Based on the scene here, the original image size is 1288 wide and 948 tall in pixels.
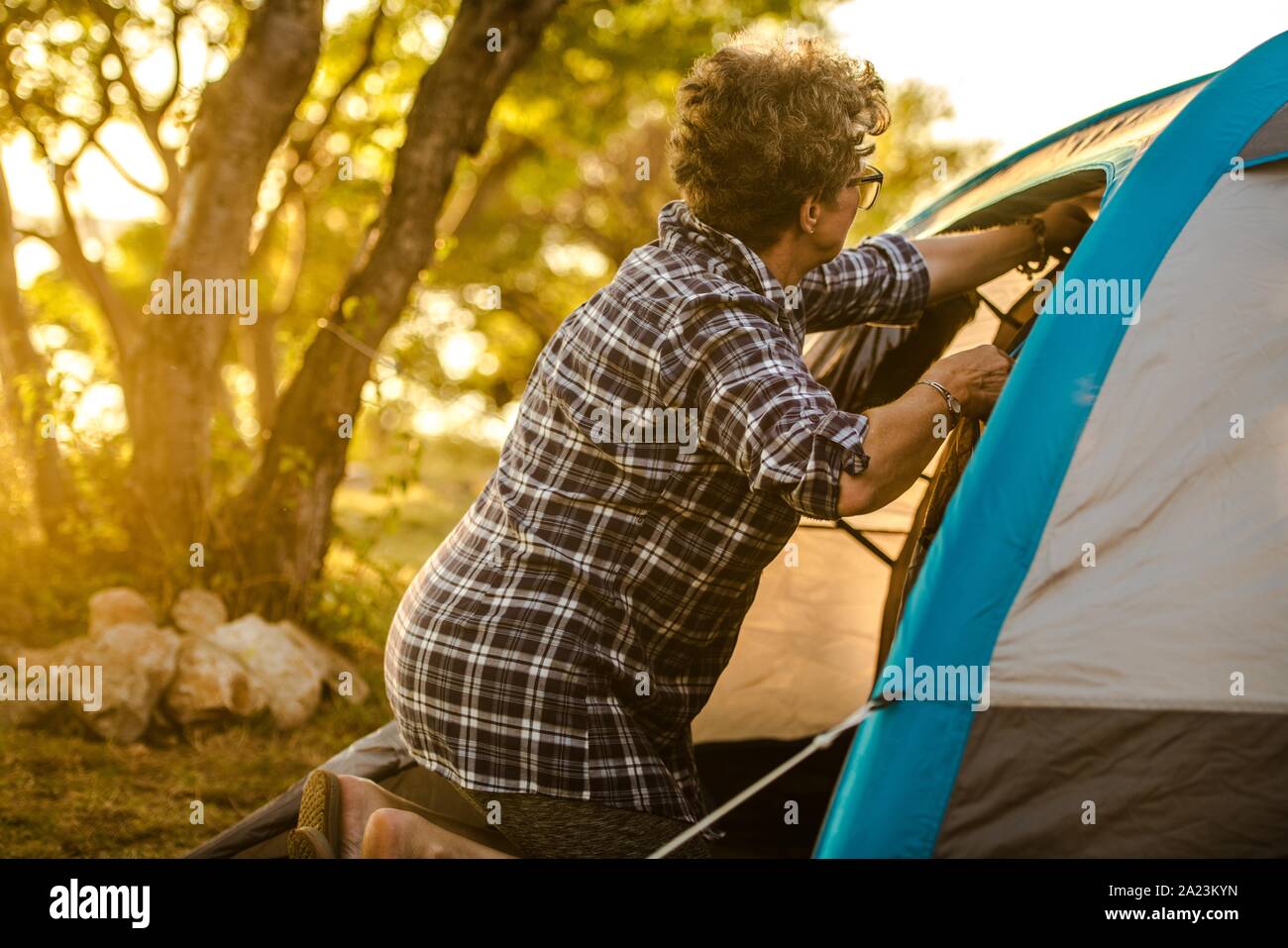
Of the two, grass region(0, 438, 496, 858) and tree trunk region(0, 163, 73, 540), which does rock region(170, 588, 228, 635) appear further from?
tree trunk region(0, 163, 73, 540)

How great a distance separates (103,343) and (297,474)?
4.83 ft

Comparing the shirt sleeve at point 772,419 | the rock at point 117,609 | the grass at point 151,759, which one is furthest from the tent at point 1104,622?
the rock at point 117,609

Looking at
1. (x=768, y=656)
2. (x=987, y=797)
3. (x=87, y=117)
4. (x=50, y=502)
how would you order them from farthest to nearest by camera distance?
(x=87, y=117) < (x=50, y=502) < (x=768, y=656) < (x=987, y=797)

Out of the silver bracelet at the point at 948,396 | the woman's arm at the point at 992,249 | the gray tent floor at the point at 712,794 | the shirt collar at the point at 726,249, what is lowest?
the gray tent floor at the point at 712,794

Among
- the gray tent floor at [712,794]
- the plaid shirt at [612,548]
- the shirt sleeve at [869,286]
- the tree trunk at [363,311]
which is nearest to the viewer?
the plaid shirt at [612,548]

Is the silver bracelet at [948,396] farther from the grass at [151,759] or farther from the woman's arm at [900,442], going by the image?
the grass at [151,759]

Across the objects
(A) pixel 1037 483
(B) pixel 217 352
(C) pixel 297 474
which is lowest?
(A) pixel 1037 483

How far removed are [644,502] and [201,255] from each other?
302 cm

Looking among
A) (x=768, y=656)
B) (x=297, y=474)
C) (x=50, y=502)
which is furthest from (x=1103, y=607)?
(x=50, y=502)

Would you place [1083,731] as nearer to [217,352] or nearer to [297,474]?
[297,474]

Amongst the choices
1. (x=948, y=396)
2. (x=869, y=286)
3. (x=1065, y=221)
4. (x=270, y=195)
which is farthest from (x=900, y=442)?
(x=270, y=195)

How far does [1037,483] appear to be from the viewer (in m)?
1.76

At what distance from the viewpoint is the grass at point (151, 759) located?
3.01 m

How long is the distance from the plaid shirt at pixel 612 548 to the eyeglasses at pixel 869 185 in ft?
0.84
